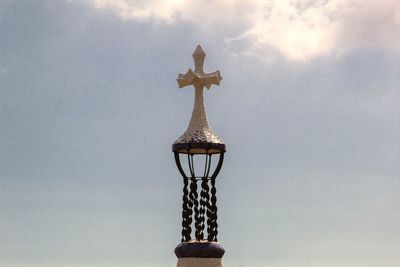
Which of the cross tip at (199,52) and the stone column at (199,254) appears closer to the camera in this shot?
the stone column at (199,254)

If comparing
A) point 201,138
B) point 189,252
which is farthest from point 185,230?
point 201,138

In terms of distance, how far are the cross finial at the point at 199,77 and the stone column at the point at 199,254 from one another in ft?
26.2

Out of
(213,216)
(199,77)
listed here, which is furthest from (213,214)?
(199,77)

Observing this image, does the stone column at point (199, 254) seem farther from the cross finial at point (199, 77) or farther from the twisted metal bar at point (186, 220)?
the cross finial at point (199, 77)

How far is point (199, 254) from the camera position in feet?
156

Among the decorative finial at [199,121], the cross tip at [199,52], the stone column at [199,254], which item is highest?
the cross tip at [199,52]

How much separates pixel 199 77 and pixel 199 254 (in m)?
8.80

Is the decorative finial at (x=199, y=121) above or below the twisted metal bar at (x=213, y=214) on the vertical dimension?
above

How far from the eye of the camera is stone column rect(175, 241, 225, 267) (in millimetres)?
47625

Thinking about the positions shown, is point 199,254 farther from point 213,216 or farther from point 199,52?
point 199,52

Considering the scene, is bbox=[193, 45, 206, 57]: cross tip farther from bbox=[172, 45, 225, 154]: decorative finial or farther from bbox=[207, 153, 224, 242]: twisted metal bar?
bbox=[207, 153, 224, 242]: twisted metal bar

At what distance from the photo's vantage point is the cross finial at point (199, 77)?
5006 cm

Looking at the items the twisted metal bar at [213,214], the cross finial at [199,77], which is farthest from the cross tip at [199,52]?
the twisted metal bar at [213,214]

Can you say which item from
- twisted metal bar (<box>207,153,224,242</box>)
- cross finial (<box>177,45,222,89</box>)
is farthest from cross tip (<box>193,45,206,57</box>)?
twisted metal bar (<box>207,153,224,242</box>)
